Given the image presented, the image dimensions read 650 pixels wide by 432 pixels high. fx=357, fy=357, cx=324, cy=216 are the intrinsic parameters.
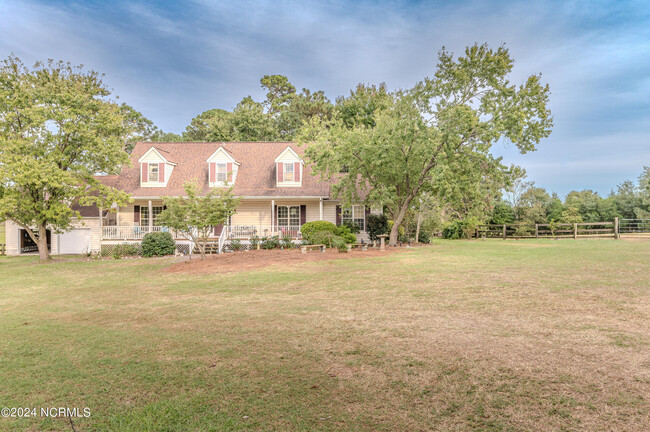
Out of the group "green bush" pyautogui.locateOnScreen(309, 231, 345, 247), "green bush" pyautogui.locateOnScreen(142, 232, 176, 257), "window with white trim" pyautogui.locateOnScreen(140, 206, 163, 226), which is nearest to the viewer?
"green bush" pyautogui.locateOnScreen(309, 231, 345, 247)

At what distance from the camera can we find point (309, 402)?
3461mm

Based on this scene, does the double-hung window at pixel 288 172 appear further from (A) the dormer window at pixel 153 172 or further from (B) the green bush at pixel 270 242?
(A) the dormer window at pixel 153 172

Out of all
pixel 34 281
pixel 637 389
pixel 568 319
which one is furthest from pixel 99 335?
pixel 34 281

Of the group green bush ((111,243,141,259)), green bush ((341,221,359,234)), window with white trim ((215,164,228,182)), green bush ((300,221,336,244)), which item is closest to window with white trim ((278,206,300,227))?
green bush ((300,221,336,244))

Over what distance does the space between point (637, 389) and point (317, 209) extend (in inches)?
836

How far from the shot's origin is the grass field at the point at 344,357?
324cm

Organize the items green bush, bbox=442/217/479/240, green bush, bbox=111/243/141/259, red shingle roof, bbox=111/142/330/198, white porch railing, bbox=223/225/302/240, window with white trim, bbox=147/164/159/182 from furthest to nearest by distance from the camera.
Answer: green bush, bbox=442/217/479/240, window with white trim, bbox=147/164/159/182, red shingle roof, bbox=111/142/330/198, white porch railing, bbox=223/225/302/240, green bush, bbox=111/243/141/259

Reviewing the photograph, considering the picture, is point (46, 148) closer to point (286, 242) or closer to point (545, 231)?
point (286, 242)

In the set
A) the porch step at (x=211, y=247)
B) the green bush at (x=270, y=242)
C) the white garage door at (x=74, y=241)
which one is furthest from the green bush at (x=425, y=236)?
the white garage door at (x=74, y=241)

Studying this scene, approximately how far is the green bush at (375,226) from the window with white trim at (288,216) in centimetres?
496

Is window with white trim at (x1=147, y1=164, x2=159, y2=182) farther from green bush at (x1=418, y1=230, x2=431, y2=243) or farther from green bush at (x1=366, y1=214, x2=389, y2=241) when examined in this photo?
green bush at (x1=418, y1=230, x2=431, y2=243)

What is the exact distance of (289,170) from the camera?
24.4 m

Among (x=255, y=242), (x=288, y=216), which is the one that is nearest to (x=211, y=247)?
(x=255, y=242)

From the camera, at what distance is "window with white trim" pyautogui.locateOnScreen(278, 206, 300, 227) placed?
2445 cm
